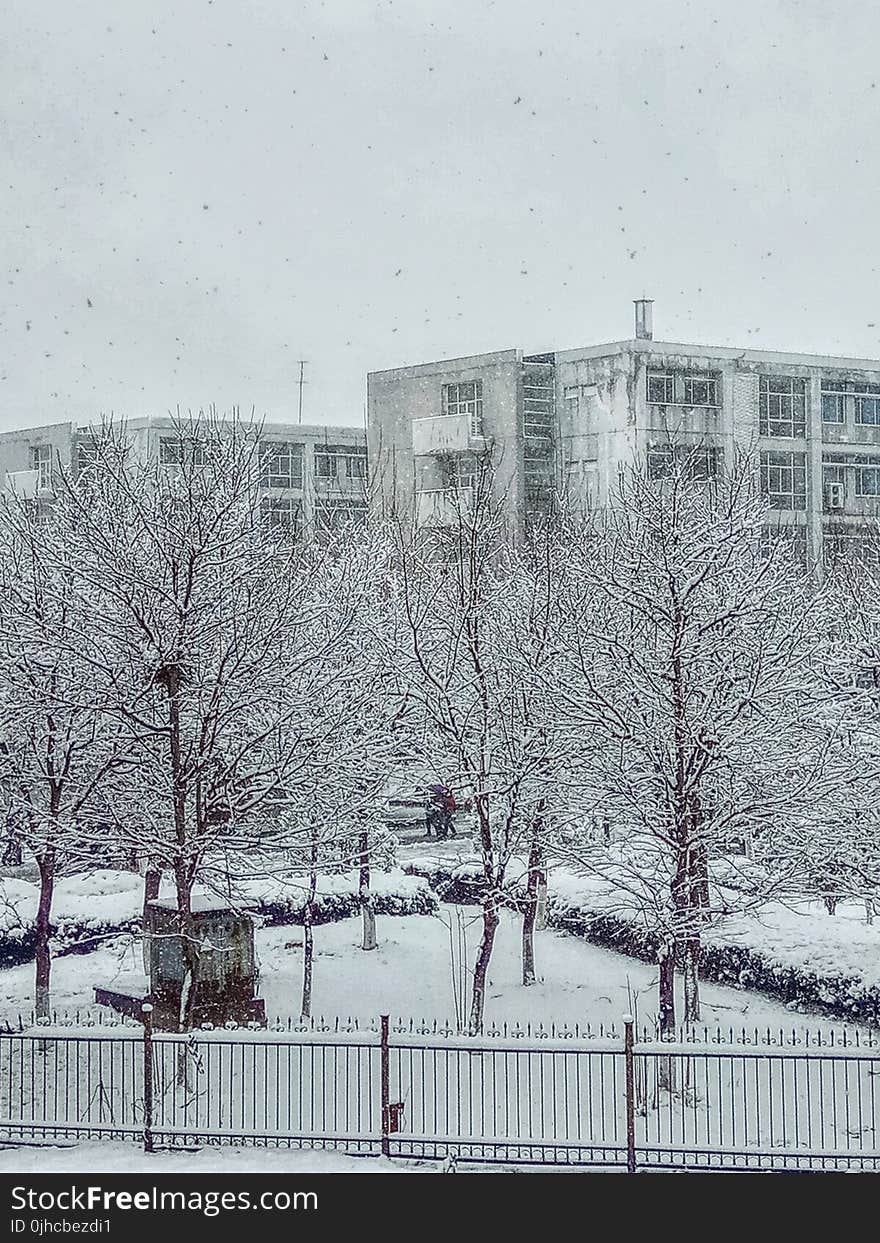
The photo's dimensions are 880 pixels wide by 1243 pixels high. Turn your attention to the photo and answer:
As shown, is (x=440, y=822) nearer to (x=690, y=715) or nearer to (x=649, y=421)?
(x=690, y=715)

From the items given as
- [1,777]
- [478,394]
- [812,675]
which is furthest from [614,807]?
[478,394]

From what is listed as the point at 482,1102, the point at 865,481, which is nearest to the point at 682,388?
the point at 865,481

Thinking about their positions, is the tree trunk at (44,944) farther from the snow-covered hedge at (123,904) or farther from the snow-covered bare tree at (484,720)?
the snow-covered bare tree at (484,720)

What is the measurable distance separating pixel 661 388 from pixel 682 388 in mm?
878

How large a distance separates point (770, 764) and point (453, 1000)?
5.36m

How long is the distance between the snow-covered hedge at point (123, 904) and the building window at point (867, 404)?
3205 cm

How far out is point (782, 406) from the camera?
158ft

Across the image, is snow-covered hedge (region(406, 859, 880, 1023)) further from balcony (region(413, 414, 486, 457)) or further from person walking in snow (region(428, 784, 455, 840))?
balcony (region(413, 414, 486, 457))

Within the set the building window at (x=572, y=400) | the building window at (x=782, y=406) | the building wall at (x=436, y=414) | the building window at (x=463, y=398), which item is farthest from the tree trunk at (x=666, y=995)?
the building window at (x=463, y=398)

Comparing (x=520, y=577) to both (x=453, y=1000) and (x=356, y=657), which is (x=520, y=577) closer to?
(x=356, y=657)

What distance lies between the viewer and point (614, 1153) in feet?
41.0

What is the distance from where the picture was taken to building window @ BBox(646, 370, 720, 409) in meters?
46.1

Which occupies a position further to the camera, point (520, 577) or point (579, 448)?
point (579, 448)

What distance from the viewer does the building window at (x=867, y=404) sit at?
162 ft
